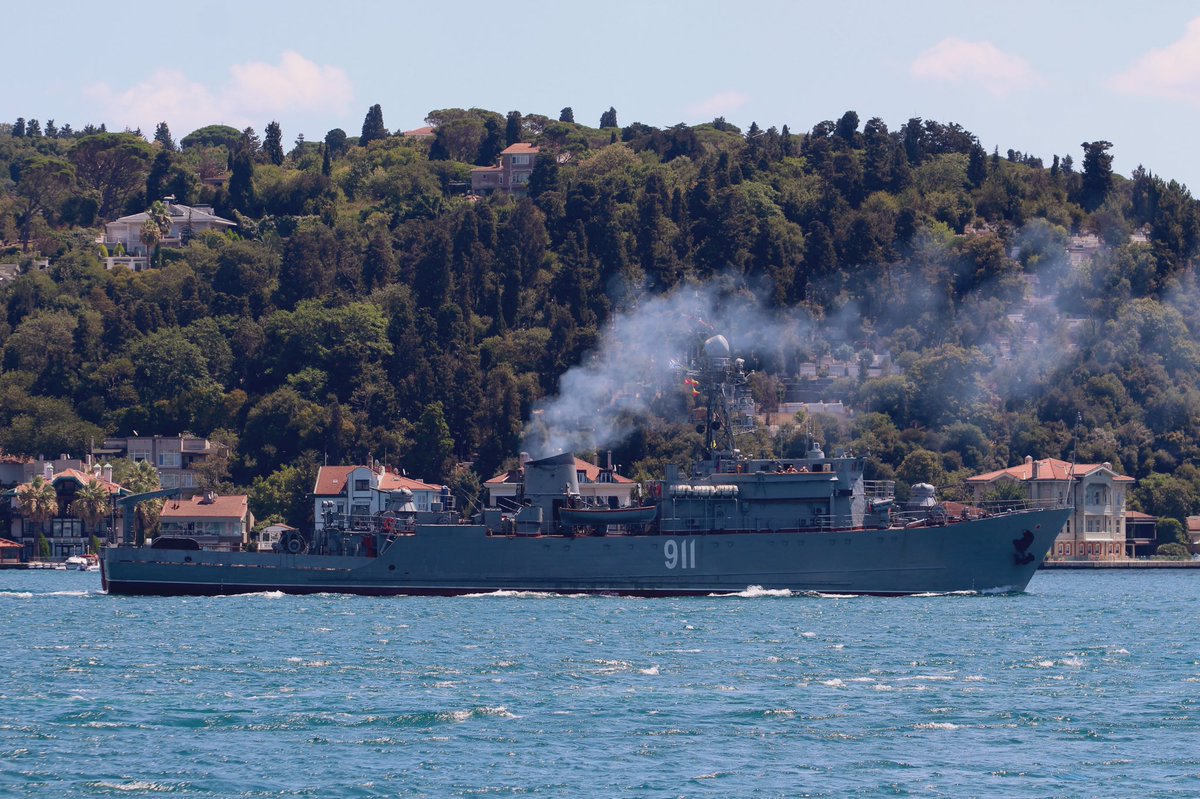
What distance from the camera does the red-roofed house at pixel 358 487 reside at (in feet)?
295

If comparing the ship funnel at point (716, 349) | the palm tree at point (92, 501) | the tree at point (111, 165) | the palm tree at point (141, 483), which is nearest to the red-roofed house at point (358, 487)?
the palm tree at point (141, 483)

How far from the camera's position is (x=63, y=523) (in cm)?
9862

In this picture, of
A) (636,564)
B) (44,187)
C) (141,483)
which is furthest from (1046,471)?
(44,187)

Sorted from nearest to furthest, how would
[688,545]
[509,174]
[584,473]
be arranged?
1. [688,545]
2. [584,473]
3. [509,174]

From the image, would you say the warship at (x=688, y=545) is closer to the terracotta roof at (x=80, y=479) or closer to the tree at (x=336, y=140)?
the terracotta roof at (x=80, y=479)

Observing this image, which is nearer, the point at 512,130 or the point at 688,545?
the point at 688,545

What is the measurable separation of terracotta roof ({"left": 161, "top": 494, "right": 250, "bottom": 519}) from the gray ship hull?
30.9m

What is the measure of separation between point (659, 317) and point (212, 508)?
2970 centimetres

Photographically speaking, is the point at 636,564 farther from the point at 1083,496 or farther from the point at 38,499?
the point at 38,499

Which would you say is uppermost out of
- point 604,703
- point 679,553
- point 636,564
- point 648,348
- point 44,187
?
point 44,187

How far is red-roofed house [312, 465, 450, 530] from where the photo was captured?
295 feet

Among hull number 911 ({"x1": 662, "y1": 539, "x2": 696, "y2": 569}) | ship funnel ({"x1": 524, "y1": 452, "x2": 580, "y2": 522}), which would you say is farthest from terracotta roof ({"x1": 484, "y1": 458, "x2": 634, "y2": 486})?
hull number 911 ({"x1": 662, "y1": 539, "x2": 696, "y2": 569})

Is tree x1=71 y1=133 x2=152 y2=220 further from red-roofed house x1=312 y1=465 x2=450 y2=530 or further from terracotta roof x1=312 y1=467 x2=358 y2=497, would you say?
red-roofed house x1=312 y1=465 x2=450 y2=530

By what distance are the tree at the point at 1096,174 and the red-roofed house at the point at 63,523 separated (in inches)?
2947
